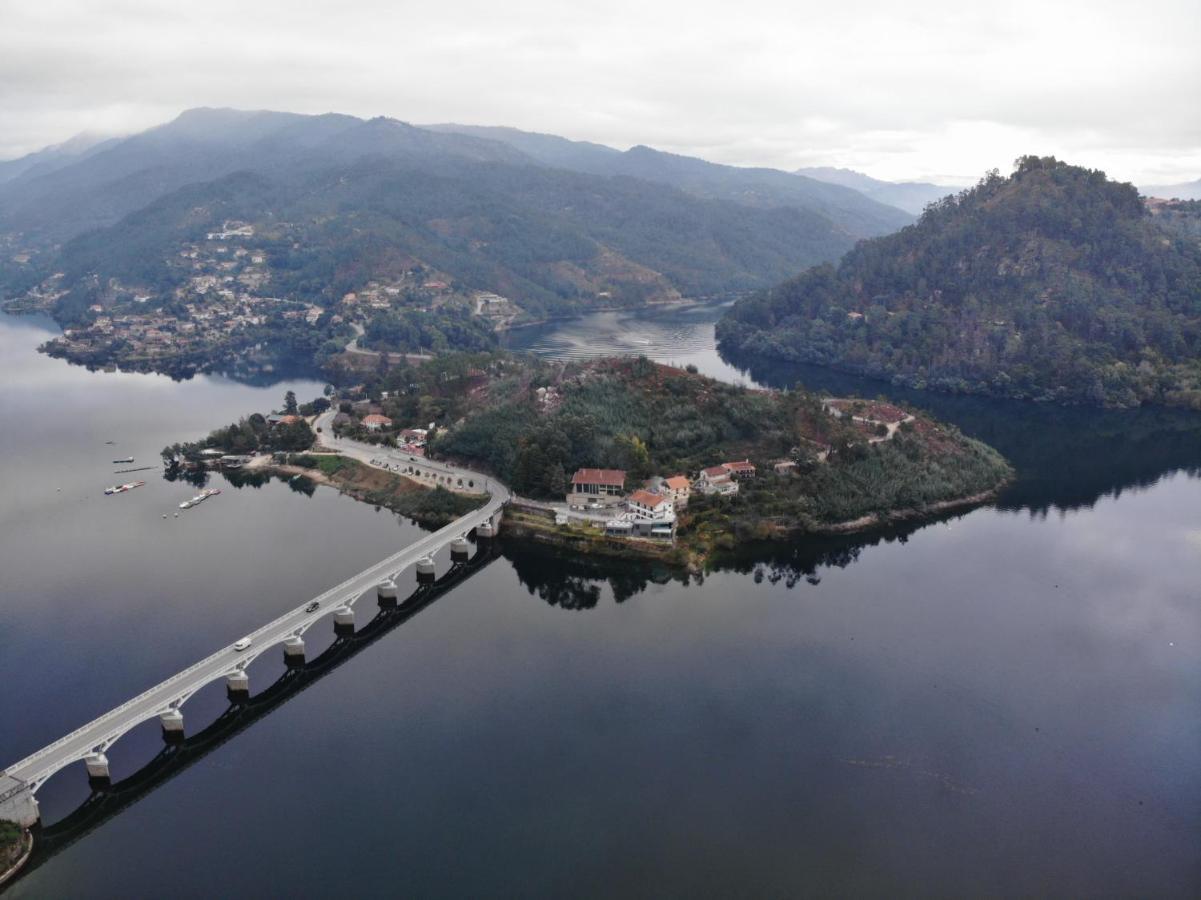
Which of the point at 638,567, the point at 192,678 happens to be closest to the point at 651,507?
the point at 638,567

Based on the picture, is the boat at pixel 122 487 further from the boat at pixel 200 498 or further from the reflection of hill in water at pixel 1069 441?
the reflection of hill in water at pixel 1069 441

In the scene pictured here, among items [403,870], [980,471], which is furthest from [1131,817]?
[980,471]

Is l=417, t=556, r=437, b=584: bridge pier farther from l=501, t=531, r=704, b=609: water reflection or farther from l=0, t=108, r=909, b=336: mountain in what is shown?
l=0, t=108, r=909, b=336: mountain

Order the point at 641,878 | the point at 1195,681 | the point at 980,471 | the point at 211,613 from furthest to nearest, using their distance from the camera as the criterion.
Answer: the point at 980,471 < the point at 211,613 < the point at 1195,681 < the point at 641,878

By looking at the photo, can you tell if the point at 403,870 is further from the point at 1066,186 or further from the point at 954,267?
the point at 1066,186

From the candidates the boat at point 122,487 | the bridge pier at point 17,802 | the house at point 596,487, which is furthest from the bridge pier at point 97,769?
the boat at point 122,487

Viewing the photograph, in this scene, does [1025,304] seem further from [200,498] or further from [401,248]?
[401,248]

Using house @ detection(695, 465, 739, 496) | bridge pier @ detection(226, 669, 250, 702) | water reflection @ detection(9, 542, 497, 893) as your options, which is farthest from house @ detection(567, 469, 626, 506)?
bridge pier @ detection(226, 669, 250, 702)
